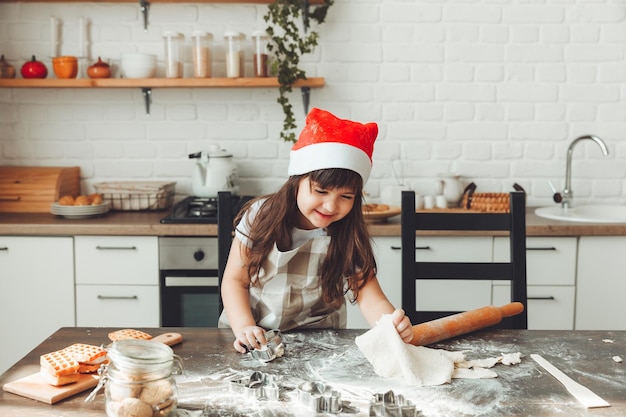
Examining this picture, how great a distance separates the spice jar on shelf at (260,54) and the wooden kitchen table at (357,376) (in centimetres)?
182

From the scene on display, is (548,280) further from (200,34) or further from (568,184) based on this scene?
(200,34)

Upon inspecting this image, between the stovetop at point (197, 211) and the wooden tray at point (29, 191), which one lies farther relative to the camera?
the wooden tray at point (29, 191)

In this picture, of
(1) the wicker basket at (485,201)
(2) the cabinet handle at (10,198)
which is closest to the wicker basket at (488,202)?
(1) the wicker basket at (485,201)

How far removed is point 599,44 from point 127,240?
7.79ft

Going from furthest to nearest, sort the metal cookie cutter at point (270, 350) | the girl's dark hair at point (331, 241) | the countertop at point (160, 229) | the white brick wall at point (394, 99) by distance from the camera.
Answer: the white brick wall at point (394, 99) → the countertop at point (160, 229) → the girl's dark hair at point (331, 241) → the metal cookie cutter at point (270, 350)

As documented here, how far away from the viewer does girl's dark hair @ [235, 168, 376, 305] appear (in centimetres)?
188

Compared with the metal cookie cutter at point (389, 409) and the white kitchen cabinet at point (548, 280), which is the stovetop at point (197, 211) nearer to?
the white kitchen cabinet at point (548, 280)

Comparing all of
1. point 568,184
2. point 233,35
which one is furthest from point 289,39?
point 568,184

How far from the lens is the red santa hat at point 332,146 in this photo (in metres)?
1.80

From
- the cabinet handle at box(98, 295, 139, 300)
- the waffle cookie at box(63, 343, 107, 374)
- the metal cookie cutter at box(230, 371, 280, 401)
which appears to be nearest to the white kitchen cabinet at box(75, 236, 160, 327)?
the cabinet handle at box(98, 295, 139, 300)

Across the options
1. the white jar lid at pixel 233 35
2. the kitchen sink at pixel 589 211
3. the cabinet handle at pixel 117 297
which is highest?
the white jar lid at pixel 233 35

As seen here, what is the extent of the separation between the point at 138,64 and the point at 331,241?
1721 mm

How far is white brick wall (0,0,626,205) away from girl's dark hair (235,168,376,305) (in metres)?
1.54

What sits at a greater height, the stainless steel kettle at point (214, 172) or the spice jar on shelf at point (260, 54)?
the spice jar on shelf at point (260, 54)
